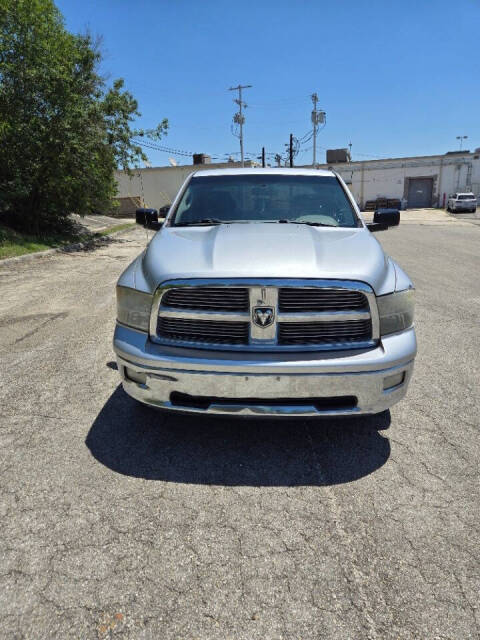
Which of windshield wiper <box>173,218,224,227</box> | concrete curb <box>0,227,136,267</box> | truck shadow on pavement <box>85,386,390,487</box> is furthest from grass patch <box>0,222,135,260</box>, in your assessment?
truck shadow on pavement <box>85,386,390,487</box>

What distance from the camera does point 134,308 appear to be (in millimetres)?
2801

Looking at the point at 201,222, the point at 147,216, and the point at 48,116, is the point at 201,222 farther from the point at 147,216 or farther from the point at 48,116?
the point at 48,116

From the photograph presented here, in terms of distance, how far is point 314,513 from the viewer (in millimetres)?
2332

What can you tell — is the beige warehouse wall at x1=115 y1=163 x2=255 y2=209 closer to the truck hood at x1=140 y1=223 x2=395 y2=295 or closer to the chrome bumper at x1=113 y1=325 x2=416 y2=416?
the truck hood at x1=140 y1=223 x2=395 y2=295

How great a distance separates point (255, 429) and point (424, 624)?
1592 mm

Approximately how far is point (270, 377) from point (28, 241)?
45.7 feet

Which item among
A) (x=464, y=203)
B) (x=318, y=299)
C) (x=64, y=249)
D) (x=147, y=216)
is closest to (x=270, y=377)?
(x=318, y=299)

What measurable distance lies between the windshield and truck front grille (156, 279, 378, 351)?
1.32 m

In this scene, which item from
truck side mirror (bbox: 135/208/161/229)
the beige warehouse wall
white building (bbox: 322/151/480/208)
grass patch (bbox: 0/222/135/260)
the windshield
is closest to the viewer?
the windshield

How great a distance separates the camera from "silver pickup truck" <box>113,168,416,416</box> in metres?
2.51

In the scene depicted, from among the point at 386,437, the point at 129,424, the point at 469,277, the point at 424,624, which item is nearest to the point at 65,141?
the point at 469,277

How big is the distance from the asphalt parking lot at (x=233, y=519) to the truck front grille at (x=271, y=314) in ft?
2.53

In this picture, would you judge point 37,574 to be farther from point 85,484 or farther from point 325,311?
point 325,311

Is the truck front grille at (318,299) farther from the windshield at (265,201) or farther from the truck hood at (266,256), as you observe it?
the windshield at (265,201)
